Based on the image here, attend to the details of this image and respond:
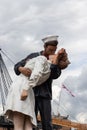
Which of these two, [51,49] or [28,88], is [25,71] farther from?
[51,49]

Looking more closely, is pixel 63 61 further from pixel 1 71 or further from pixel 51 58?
pixel 1 71

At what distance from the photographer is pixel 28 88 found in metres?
4.94

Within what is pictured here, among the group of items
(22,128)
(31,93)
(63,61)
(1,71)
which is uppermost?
(1,71)

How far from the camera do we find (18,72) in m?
5.23

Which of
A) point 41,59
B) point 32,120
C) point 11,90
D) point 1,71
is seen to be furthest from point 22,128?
point 1,71

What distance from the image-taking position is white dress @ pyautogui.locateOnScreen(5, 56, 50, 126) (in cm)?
493

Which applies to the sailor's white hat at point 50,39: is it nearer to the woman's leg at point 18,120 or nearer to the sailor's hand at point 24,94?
the sailor's hand at point 24,94

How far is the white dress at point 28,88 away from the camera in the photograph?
4.93 metres

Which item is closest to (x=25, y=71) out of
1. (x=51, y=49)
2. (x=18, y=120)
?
→ (x=51, y=49)

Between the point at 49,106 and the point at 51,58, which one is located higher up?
the point at 51,58

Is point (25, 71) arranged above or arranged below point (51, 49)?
below

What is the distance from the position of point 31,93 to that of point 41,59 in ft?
1.34

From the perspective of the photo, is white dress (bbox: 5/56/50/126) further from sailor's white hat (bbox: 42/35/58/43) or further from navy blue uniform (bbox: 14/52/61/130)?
sailor's white hat (bbox: 42/35/58/43)

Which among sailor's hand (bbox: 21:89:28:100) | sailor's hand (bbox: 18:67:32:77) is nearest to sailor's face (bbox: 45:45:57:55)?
sailor's hand (bbox: 18:67:32:77)
